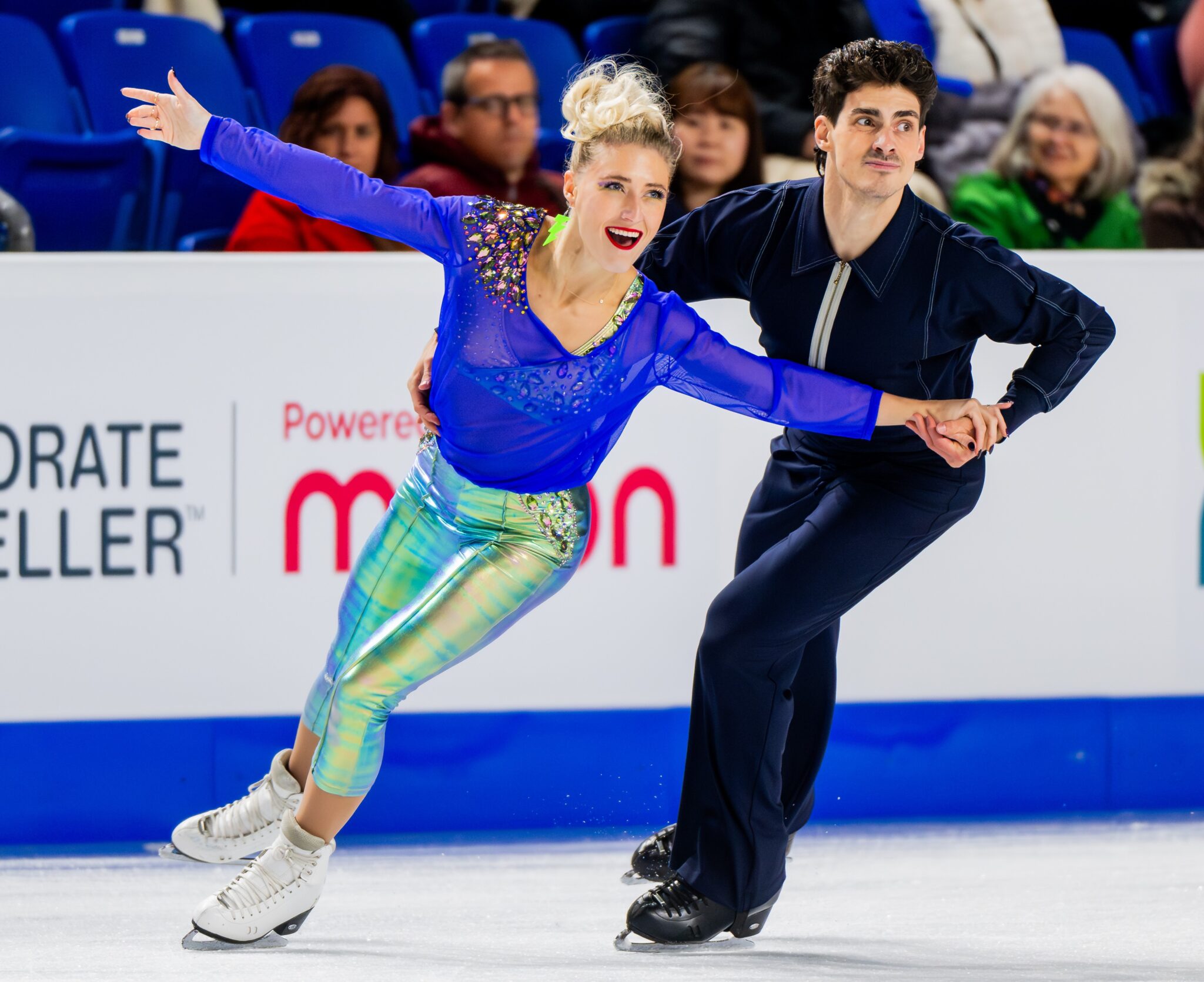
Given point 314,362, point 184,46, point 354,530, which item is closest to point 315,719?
point 354,530

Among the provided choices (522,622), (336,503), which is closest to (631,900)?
(522,622)

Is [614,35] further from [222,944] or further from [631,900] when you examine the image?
[222,944]

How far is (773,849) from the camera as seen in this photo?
8.85ft

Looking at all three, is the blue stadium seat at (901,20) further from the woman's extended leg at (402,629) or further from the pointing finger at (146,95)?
the pointing finger at (146,95)

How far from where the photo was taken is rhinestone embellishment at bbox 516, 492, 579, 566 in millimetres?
2588

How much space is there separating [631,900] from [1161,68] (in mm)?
3919

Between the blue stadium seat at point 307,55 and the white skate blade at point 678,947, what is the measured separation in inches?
116

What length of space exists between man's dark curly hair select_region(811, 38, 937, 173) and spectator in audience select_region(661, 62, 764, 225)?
1.71 m

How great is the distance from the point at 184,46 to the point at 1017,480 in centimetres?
286

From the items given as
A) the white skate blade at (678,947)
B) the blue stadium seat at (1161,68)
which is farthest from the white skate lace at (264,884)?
the blue stadium seat at (1161,68)

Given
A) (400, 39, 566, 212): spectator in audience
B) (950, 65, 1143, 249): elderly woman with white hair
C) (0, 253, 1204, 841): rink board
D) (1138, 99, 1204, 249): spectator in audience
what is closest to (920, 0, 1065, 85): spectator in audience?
(950, 65, 1143, 249): elderly woman with white hair

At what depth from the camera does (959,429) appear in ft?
8.46

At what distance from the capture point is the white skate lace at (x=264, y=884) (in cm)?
256

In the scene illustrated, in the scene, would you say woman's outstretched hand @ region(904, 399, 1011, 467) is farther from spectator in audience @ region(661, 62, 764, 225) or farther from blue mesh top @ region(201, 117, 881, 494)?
spectator in audience @ region(661, 62, 764, 225)
